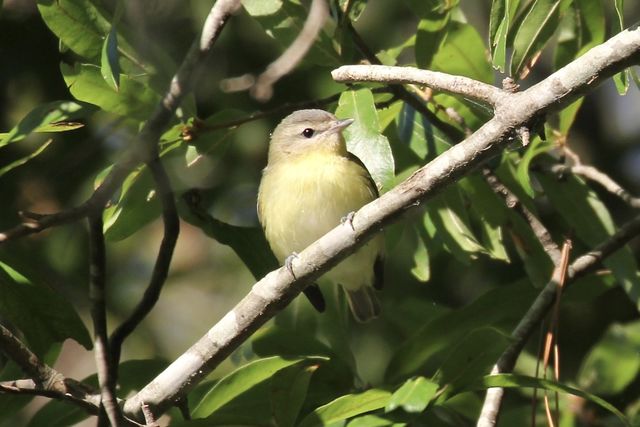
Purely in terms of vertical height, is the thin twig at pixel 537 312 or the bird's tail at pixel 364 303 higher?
the bird's tail at pixel 364 303

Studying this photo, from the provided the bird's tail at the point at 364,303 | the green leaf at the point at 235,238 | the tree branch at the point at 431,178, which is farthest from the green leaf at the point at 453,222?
the bird's tail at the point at 364,303

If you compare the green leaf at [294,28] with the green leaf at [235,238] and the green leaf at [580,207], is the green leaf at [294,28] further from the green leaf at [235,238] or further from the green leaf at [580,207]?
the green leaf at [580,207]

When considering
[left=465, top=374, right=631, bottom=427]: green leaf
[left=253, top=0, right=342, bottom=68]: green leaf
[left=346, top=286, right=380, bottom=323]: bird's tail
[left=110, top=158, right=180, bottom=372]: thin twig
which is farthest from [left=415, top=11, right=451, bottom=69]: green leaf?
[left=346, top=286, right=380, bottom=323]: bird's tail

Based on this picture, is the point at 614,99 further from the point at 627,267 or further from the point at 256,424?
the point at 256,424

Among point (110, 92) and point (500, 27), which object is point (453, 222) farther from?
point (110, 92)

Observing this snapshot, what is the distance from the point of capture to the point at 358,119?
371 cm

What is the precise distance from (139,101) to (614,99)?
4.20 m

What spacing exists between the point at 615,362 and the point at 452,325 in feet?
2.82

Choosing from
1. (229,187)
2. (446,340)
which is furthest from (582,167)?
(229,187)

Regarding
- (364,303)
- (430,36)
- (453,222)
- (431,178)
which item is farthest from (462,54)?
(364,303)

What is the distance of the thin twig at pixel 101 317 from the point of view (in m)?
3.01

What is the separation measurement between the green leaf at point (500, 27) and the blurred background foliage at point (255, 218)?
Answer: 0.34 metres

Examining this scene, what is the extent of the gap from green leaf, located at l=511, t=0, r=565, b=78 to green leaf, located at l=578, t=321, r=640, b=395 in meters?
1.58

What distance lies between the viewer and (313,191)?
15.5 feet
